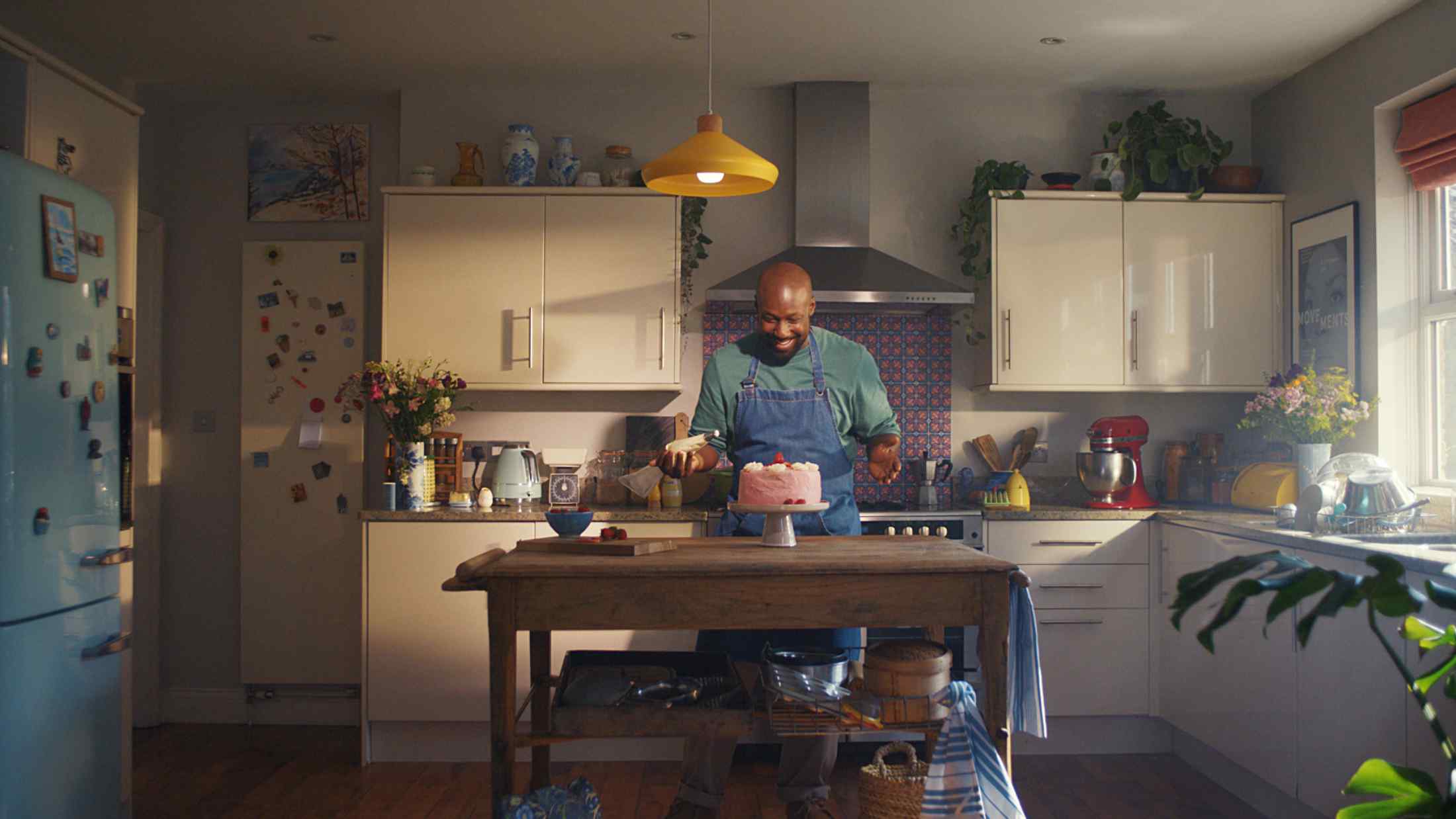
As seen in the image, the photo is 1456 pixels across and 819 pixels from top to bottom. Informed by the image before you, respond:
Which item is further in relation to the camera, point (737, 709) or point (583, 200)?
point (583, 200)

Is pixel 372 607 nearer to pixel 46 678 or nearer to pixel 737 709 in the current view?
pixel 46 678

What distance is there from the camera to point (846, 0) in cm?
354

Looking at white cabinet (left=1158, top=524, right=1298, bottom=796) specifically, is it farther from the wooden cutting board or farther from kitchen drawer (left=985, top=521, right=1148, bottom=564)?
the wooden cutting board

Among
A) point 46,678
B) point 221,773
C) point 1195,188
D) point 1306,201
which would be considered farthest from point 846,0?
point 221,773

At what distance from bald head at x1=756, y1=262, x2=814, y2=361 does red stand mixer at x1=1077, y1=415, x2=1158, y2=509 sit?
177 centimetres

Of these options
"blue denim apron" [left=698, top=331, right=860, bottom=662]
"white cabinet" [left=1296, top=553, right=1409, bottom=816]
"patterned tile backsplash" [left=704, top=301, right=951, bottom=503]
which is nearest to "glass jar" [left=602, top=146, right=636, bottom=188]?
"patterned tile backsplash" [left=704, top=301, right=951, bottom=503]

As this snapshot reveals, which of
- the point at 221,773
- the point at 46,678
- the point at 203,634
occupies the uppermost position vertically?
the point at 46,678

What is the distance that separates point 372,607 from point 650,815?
1.32 metres

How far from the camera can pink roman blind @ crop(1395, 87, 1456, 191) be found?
11.0ft

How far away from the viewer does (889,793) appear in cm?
263

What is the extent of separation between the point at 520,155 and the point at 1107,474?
2.63 m

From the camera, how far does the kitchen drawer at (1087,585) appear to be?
3934mm

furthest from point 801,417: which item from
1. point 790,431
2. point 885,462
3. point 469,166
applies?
point 469,166

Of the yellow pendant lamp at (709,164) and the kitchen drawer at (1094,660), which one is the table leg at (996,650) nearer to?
the yellow pendant lamp at (709,164)
